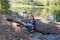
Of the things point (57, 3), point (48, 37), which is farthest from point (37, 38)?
point (57, 3)

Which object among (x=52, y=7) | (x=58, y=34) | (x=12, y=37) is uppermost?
(x=12, y=37)

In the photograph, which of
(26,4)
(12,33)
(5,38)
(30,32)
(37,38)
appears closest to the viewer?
(5,38)

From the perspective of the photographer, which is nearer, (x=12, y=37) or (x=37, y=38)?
(x=12, y=37)

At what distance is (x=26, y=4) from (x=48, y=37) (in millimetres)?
17927

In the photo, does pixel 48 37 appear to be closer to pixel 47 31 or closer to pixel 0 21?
pixel 47 31

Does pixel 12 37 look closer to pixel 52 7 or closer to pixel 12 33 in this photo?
pixel 12 33

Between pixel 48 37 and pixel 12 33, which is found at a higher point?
pixel 12 33

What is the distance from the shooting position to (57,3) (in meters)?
25.0

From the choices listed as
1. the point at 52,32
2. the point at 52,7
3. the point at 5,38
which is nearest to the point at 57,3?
the point at 52,7

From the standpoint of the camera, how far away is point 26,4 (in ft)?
87.6

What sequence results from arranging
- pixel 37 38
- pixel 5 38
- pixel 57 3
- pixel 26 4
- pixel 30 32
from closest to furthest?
1. pixel 5 38
2. pixel 37 38
3. pixel 30 32
4. pixel 57 3
5. pixel 26 4

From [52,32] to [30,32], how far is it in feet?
5.16

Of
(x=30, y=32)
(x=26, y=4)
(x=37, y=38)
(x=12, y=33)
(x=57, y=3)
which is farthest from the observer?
(x=26, y=4)

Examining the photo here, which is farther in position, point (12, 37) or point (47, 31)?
point (47, 31)
